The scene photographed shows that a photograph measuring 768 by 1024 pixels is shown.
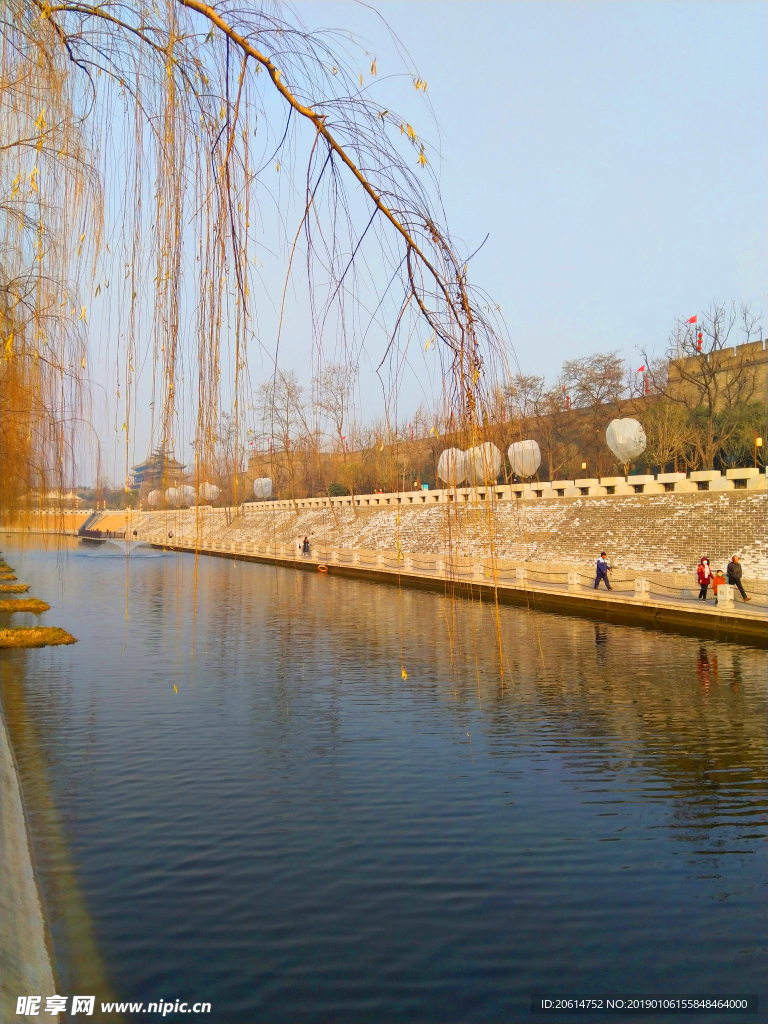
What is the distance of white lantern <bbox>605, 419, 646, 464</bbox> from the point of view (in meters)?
29.9

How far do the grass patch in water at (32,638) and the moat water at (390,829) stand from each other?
1.54 ft

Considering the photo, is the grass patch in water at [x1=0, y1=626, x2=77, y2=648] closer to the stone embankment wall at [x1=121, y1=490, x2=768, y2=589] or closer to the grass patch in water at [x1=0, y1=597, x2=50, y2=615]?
the stone embankment wall at [x1=121, y1=490, x2=768, y2=589]

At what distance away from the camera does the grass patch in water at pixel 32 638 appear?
12.8 metres

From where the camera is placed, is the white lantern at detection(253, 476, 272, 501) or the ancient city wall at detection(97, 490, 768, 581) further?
the ancient city wall at detection(97, 490, 768, 581)

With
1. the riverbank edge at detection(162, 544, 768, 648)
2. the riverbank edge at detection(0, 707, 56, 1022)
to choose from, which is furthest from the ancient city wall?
the riverbank edge at detection(0, 707, 56, 1022)

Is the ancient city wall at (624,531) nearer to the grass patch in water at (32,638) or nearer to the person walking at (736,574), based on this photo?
the grass patch in water at (32,638)

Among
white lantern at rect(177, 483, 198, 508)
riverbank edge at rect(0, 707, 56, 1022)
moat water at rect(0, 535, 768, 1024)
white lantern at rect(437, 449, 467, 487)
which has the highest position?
white lantern at rect(437, 449, 467, 487)

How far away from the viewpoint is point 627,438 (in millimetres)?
29984

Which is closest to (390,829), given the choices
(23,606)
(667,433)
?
(23,606)

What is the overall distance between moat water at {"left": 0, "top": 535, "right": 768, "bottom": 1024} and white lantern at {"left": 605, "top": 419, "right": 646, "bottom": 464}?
1850 centimetres

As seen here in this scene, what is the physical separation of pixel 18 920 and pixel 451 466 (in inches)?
132

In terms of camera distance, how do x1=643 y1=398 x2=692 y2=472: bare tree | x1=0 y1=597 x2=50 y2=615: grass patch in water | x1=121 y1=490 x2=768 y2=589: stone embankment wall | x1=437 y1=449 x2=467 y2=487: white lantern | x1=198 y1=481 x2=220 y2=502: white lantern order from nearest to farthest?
x1=437 y1=449 x2=467 y2=487: white lantern, x1=198 y1=481 x2=220 y2=502: white lantern, x1=0 y1=597 x2=50 y2=615: grass patch in water, x1=121 y1=490 x2=768 y2=589: stone embankment wall, x1=643 y1=398 x2=692 y2=472: bare tree

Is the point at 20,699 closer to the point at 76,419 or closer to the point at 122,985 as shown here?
the point at 76,419

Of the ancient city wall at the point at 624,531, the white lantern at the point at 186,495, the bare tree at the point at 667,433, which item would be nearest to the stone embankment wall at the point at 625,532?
the ancient city wall at the point at 624,531
